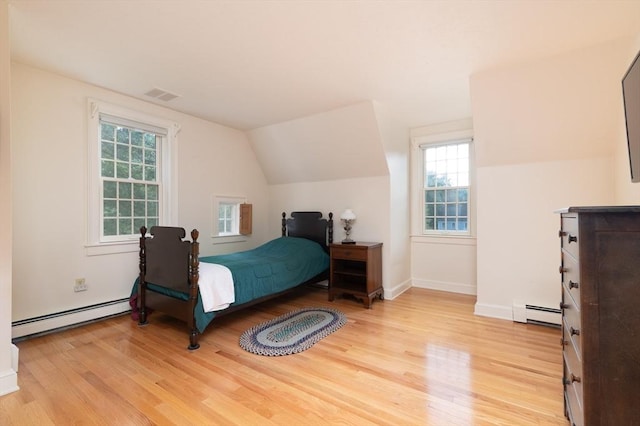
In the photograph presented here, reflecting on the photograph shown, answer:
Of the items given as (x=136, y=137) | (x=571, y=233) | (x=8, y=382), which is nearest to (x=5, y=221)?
(x=8, y=382)

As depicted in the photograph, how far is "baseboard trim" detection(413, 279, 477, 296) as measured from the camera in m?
4.19

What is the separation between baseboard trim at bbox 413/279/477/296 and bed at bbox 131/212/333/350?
1.77 metres

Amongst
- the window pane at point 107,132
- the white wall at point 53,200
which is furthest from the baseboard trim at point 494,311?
the window pane at point 107,132

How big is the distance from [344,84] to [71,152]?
9.28ft

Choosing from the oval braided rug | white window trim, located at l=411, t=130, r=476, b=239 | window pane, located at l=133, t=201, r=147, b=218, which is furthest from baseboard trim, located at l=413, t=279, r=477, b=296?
window pane, located at l=133, t=201, r=147, b=218

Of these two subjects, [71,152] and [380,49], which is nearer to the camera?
[380,49]

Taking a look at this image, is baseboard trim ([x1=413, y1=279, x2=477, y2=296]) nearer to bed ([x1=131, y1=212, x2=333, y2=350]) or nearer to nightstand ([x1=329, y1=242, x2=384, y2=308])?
nightstand ([x1=329, y1=242, x2=384, y2=308])

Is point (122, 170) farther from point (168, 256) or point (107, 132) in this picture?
point (168, 256)

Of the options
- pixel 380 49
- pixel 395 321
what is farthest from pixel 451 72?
pixel 395 321

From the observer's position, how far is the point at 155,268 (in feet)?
9.71

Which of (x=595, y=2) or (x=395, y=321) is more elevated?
(x=595, y=2)

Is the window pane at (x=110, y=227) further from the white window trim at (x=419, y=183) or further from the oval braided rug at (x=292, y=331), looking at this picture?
the white window trim at (x=419, y=183)

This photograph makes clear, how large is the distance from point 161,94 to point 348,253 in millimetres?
2845

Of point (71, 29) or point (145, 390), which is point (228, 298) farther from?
point (71, 29)
